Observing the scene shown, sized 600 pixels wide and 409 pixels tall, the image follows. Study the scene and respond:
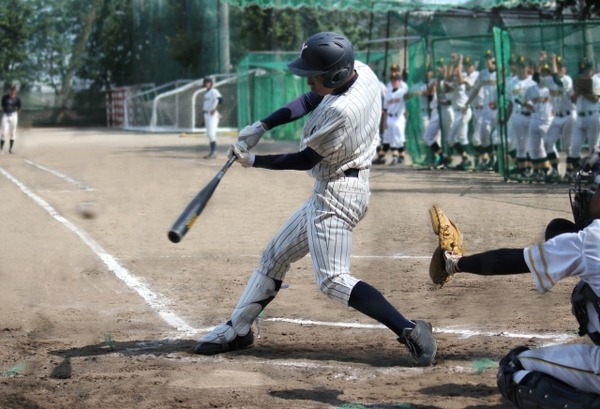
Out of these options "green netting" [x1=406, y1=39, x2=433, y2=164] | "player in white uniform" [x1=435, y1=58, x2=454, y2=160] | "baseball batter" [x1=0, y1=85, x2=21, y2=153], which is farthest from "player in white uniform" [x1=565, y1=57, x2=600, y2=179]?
"baseball batter" [x1=0, y1=85, x2=21, y2=153]

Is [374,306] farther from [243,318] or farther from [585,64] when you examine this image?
[585,64]

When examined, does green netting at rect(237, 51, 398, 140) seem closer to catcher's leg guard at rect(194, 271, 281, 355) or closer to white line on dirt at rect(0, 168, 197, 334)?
white line on dirt at rect(0, 168, 197, 334)

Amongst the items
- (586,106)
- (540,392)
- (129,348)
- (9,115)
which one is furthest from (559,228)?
(9,115)

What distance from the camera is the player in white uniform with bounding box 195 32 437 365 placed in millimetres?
5234

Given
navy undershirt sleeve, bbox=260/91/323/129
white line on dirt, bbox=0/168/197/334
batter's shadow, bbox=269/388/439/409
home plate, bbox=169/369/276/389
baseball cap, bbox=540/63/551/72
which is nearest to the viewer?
batter's shadow, bbox=269/388/439/409

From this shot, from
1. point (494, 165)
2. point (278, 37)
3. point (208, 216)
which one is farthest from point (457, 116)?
point (278, 37)

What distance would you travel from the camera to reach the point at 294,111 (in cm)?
573

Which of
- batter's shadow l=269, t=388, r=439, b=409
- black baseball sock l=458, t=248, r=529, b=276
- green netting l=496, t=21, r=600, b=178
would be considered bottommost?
batter's shadow l=269, t=388, r=439, b=409

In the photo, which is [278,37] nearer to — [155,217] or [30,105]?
[30,105]

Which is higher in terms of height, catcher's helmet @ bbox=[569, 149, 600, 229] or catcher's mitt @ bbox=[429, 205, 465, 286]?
catcher's helmet @ bbox=[569, 149, 600, 229]

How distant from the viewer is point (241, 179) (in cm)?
1775

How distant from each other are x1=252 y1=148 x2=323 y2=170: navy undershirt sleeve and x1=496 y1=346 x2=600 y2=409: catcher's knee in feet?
5.16

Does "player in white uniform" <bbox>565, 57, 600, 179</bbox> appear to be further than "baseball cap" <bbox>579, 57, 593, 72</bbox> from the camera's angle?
No

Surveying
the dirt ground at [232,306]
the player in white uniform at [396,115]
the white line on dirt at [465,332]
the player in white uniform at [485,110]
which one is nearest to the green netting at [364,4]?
the player in white uniform at [396,115]
